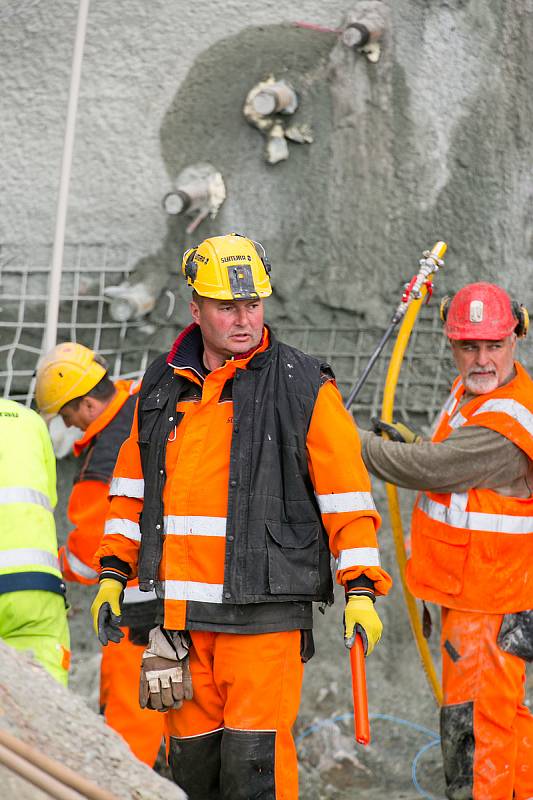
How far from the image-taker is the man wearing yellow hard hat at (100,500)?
171 inches

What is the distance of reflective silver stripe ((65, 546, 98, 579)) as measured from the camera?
444 cm

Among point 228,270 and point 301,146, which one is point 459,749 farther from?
point 301,146

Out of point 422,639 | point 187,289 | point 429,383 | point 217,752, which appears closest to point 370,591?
point 217,752

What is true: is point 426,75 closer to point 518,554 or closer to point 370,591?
point 518,554

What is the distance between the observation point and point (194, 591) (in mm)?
3182

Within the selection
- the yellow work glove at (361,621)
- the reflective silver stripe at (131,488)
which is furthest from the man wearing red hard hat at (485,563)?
the reflective silver stripe at (131,488)

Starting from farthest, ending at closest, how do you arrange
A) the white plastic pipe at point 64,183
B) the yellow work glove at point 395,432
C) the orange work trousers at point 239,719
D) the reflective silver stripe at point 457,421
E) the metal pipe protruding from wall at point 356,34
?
the metal pipe protruding from wall at point 356,34 < the white plastic pipe at point 64,183 < the yellow work glove at point 395,432 < the reflective silver stripe at point 457,421 < the orange work trousers at point 239,719

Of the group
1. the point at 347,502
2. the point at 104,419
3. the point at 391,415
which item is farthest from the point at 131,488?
the point at 391,415

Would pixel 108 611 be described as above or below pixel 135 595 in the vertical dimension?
above

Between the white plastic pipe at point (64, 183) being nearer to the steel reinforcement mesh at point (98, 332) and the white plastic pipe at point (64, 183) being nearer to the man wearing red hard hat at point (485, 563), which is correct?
the steel reinforcement mesh at point (98, 332)

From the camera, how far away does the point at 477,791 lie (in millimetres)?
3842

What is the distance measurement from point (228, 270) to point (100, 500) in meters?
1.47

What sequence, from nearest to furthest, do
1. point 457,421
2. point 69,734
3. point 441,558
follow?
point 69,734 < point 441,558 < point 457,421

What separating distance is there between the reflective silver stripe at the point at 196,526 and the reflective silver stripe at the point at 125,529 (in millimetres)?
275
